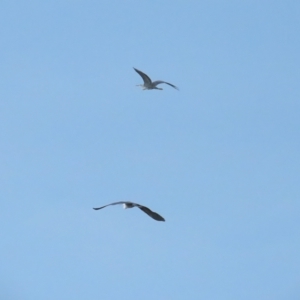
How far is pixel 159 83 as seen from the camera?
77625mm

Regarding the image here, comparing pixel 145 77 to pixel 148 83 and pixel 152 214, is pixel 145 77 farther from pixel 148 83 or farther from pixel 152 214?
pixel 152 214

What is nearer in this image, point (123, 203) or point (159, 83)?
point (123, 203)

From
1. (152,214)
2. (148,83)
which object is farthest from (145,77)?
(152,214)

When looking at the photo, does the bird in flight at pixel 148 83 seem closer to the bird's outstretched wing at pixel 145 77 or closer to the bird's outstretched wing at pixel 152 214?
the bird's outstretched wing at pixel 145 77

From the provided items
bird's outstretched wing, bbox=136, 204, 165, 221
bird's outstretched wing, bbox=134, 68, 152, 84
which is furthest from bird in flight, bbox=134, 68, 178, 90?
bird's outstretched wing, bbox=136, 204, 165, 221

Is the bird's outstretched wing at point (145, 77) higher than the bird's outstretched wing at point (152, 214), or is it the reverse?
the bird's outstretched wing at point (145, 77)

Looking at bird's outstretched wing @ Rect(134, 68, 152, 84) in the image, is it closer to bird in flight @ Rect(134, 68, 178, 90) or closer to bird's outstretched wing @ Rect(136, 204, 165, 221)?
bird in flight @ Rect(134, 68, 178, 90)

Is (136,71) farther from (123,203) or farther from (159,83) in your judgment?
(123,203)

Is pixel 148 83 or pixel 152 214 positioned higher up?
pixel 148 83

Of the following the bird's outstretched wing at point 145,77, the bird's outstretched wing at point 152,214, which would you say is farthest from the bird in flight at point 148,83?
the bird's outstretched wing at point 152,214

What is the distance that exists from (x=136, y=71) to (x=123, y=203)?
77.2 feet

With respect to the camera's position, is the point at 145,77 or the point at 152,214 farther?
the point at 145,77

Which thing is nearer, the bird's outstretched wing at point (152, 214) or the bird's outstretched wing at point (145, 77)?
the bird's outstretched wing at point (152, 214)

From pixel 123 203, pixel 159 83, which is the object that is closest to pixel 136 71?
pixel 159 83
